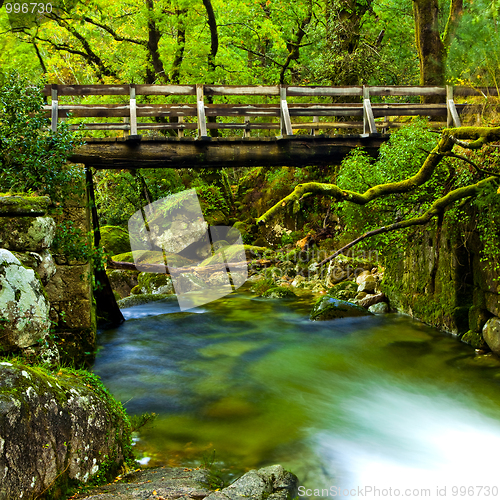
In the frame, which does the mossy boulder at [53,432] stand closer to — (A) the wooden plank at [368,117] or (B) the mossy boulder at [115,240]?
(A) the wooden plank at [368,117]

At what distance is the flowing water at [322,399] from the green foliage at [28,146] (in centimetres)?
332

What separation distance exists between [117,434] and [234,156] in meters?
6.50

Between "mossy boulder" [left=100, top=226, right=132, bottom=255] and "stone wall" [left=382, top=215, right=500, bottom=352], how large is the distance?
1181cm

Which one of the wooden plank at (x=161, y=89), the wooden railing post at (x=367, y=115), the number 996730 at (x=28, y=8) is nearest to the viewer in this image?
the wooden plank at (x=161, y=89)

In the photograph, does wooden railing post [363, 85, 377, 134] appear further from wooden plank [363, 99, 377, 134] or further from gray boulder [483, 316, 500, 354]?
gray boulder [483, 316, 500, 354]

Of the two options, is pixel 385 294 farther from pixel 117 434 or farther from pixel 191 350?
pixel 117 434

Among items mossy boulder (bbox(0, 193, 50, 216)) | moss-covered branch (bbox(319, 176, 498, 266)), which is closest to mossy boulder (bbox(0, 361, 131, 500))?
mossy boulder (bbox(0, 193, 50, 216))

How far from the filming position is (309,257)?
16.1 m

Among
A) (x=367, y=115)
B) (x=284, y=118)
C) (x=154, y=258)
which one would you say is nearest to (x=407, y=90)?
(x=367, y=115)

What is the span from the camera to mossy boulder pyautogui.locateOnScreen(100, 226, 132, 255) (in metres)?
17.7

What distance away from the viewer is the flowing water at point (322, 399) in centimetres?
448

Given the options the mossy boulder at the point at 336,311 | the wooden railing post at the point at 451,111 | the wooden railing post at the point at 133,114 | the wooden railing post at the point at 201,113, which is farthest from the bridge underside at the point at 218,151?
the mossy boulder at the point at 336,311

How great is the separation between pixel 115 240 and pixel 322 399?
13.8 metres

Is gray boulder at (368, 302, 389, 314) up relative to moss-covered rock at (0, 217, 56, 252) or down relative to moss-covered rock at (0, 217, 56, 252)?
down
